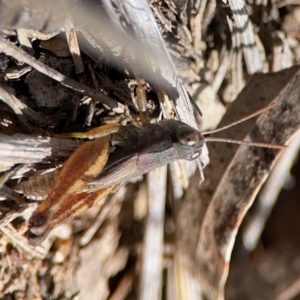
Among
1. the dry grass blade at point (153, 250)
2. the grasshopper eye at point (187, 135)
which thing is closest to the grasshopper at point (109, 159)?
the grasshopper eye at point (187, 135)

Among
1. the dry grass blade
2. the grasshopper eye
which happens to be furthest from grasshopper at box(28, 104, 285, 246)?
the dry grass blade

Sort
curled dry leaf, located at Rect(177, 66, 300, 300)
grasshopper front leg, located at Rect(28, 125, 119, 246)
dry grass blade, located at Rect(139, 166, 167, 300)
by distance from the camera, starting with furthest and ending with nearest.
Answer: dry grass blade, located at Rect(139, 166, 167, 300) → curled dry leaf, located at Rect(177, 66, 300, 300) → grasshopper front leg, located at Rect(28, 125, 119, 246)

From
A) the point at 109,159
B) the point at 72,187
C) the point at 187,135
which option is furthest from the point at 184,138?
the point at 72,187

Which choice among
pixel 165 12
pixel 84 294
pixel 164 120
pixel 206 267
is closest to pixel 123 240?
pixel 84 294

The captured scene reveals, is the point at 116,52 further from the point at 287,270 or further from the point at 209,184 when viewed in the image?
the point at 287,270

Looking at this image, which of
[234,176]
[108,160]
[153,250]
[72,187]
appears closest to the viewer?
[72,187]

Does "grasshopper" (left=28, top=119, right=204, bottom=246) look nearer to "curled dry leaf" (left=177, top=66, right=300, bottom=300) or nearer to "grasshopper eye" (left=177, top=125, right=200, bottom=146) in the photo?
"grasshopper eye" (left=177, top=125, right=200, bottom=146)

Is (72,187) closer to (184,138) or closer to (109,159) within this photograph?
(109,159)
